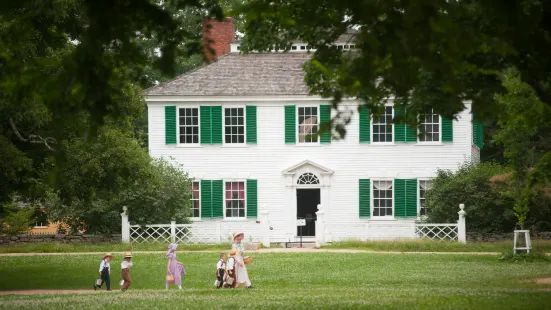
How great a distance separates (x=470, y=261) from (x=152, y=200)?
12.1 metres

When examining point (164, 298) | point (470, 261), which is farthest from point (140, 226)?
A: point (164, 298)

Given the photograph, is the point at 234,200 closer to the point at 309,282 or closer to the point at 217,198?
the point at 217,198

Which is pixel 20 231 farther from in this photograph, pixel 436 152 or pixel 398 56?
pixel 398 56

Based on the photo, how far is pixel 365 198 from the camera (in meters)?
34.2

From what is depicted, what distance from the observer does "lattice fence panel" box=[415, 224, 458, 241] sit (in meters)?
32.3

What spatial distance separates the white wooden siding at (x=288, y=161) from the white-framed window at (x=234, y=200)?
373 mm

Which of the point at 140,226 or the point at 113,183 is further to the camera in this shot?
the point at 140,226

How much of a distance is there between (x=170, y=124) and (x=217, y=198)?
10.7 feet

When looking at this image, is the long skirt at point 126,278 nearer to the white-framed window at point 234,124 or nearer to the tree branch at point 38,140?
the tree branch at point 38,140

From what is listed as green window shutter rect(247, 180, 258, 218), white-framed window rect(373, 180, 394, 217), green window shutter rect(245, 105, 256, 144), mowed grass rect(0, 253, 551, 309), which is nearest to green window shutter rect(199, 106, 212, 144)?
green window shutter rect(245, 105, 256, 144)

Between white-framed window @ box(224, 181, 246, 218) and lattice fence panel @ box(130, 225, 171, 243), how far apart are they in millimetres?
2539

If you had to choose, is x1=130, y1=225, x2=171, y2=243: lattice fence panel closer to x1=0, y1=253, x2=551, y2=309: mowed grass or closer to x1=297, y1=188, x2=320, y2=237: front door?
x1=0, y1=253, x2=551, y2=309: mowed grass

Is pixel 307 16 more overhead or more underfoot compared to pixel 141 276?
more overhead

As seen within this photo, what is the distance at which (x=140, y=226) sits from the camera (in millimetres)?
32688
